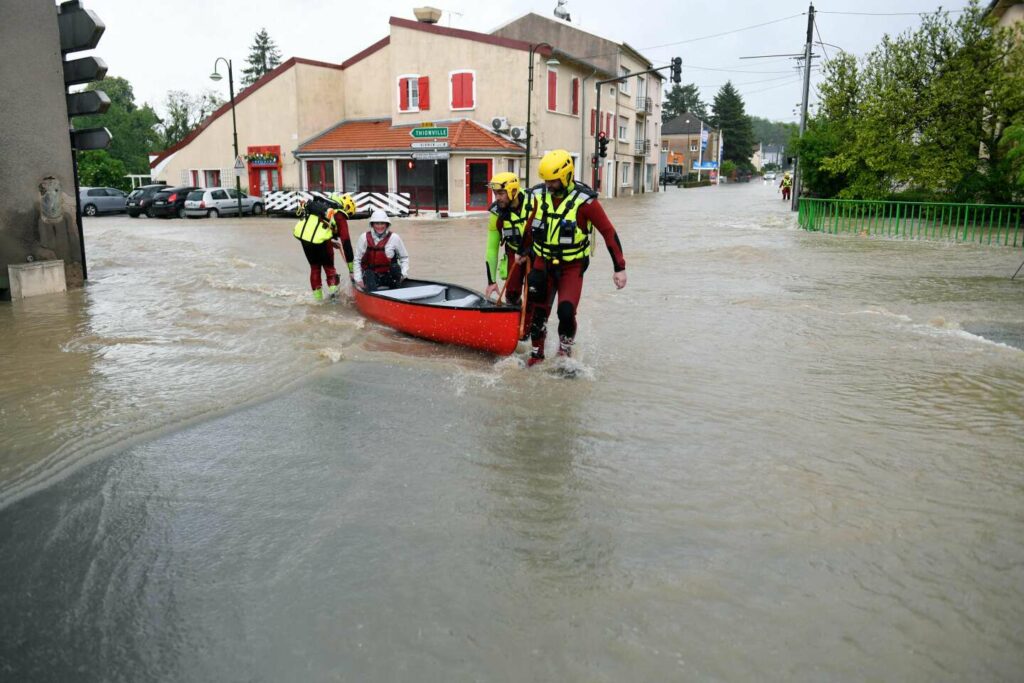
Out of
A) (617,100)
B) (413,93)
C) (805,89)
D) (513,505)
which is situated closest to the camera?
(513,505)

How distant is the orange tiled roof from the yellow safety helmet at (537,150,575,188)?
91.1 feet

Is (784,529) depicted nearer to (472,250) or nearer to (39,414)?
(39,414)

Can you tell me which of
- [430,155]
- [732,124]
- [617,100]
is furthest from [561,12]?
[732,124]

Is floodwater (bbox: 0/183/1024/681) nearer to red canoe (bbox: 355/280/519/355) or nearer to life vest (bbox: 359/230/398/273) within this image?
red canoe (bbox: 355/280/519/355)

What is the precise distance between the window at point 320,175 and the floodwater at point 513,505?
29.6 m

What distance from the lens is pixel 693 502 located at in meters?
5.01

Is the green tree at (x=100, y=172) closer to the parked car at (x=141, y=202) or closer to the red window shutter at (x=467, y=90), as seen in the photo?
the parked car at (x=141, y=202)

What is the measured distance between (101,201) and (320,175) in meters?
Result: 10.4

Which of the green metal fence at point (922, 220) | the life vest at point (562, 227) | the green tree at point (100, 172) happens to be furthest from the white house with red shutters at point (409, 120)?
the life vest at point (562, 227)

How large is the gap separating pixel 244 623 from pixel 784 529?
9.72 feet

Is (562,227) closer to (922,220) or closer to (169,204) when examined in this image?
(922,220)

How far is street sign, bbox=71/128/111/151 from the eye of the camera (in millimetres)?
13180

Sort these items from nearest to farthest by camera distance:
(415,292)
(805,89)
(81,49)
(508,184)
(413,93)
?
1. (508,184)
2. (415,292)
3. (81,49)
4. (805,89)
5. (413,93)

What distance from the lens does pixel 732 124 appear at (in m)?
111
